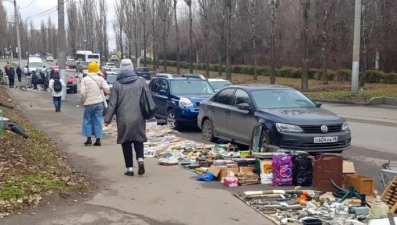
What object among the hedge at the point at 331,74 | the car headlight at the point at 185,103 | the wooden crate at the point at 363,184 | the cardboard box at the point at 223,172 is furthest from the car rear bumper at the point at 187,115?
the hedge at the point at 331,74

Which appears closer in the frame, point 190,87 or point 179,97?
point 179,97

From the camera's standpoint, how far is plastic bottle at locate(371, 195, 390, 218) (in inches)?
253

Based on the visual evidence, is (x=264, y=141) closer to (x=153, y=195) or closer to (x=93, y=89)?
(x=153, y=195)

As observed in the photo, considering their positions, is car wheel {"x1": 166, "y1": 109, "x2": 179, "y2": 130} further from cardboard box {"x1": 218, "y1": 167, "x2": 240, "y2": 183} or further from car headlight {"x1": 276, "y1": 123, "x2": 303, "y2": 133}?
cardboard box {"x1": 218, "y1": 167, "x2": 240, "y2": 183}

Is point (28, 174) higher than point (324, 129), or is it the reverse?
point (324, 129)

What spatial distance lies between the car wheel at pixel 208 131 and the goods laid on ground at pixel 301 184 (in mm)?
2886

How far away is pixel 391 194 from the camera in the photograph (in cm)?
692

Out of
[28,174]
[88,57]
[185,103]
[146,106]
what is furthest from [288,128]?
[88,57]

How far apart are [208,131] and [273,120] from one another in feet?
10.8

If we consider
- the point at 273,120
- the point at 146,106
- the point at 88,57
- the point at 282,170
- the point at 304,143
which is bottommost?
the point at 282,170

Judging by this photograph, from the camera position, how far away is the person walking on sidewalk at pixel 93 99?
12.1 meters

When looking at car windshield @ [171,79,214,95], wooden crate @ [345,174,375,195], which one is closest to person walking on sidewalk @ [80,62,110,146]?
car windshield @ [171,79,214,95]

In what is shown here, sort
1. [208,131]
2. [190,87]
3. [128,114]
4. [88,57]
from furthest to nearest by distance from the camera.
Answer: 1. [88,57]
2. [190,87]
3. [208,131]
4. [128,114]

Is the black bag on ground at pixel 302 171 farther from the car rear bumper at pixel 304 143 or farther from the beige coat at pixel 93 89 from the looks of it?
the beige coat at pixel 93 89
